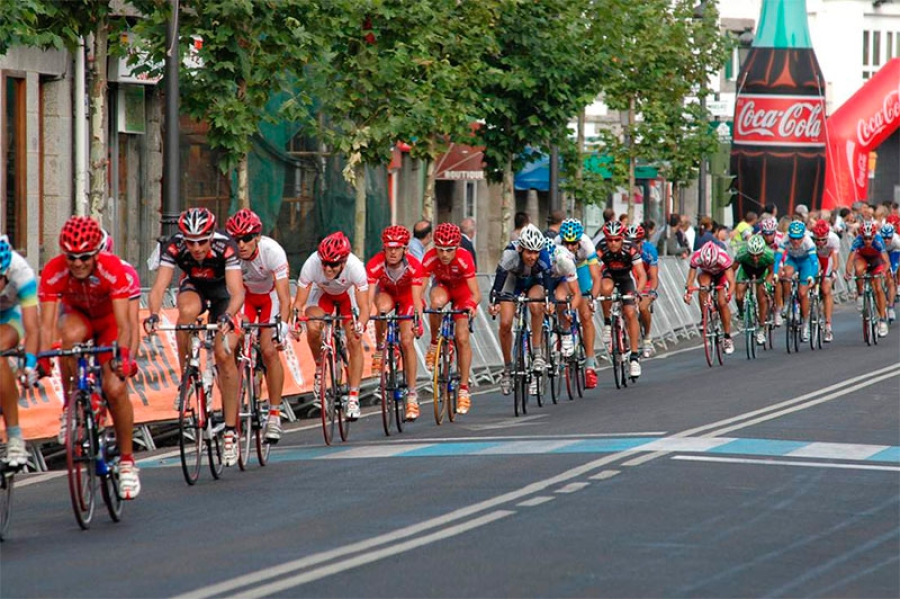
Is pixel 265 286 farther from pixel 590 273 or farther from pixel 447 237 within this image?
pixel 590 273

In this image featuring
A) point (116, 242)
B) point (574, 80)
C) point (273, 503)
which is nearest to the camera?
point (273, 503)

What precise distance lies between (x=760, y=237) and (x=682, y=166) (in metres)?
18.3

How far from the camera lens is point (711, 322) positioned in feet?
86.4

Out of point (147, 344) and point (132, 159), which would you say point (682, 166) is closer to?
point (132, 159)

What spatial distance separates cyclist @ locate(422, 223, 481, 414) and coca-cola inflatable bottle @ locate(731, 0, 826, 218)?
37722mm

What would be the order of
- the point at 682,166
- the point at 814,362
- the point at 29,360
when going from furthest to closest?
1. the point at 682,166
2. the point at 814,362
3. the point at 29,360

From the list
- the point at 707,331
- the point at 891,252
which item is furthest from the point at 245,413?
the point at 891,252

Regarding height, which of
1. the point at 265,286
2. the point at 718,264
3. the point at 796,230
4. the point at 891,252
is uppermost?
the point at 796,230

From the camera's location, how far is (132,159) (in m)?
31.4

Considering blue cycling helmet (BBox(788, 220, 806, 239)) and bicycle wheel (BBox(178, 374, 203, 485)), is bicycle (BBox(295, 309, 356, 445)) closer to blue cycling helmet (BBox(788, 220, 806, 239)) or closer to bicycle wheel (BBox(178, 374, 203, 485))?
bicycle wheel (BBox(178, 374, 203, 485))

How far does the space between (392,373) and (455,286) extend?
1424 mm

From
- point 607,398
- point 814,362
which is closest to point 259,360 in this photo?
point 607,398

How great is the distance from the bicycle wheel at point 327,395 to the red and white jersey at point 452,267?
186 cm

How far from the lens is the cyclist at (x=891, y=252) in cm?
3244
